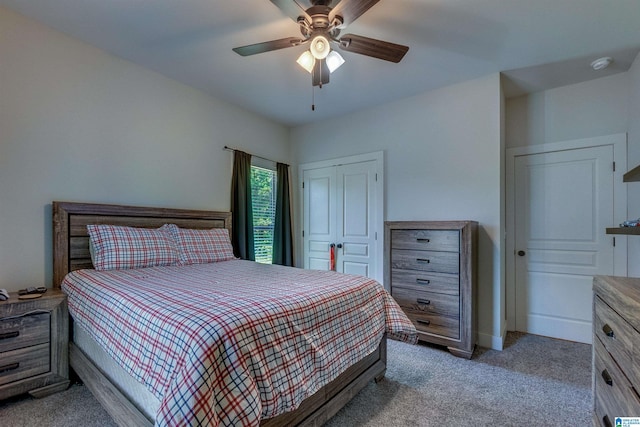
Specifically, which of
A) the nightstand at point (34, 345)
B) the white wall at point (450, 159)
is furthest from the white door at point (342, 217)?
the nightstand at point (34, 345)

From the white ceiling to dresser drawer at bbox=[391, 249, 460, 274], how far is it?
179cm

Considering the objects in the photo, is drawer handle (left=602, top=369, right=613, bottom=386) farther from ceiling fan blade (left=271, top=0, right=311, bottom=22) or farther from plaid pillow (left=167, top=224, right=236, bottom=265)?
plaid pillow (left=167, top=224, right=236, bottom=265)

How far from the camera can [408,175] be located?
3.40 m

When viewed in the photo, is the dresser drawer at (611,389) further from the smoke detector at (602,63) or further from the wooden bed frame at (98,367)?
the smoke detector at (602,63)


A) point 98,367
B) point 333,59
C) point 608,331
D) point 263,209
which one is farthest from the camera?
point 263,209

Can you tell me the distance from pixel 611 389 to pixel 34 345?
319 cm

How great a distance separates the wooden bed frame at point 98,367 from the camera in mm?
1456

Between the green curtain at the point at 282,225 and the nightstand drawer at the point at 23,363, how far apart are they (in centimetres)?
248

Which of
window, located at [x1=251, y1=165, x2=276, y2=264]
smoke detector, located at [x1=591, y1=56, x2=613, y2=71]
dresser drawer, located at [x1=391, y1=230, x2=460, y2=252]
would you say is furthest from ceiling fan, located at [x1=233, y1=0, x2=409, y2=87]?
window, located at [x1=251, y1=165, x2=276, y2=264]

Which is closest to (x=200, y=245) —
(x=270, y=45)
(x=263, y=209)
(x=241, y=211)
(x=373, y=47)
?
(x=241, y=211)

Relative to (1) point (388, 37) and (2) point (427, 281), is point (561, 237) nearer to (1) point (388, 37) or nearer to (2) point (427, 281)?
(2) point (427, 281)

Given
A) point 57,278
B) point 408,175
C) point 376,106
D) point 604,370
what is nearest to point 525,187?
point 408,175

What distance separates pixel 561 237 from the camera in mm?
3029

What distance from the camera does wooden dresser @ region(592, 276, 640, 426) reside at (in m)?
0.99
